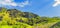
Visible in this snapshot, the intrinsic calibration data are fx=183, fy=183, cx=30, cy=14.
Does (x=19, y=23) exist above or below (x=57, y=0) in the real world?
below

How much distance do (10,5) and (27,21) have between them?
498 millimetres

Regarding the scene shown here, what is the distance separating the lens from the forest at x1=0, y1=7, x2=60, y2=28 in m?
3.83

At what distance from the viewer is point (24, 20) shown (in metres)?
3.86

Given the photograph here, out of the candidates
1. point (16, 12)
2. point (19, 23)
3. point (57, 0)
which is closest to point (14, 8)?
point (16, 12)

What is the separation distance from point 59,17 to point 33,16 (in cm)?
55

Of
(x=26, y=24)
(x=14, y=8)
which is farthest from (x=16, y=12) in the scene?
(x=26, y=24)

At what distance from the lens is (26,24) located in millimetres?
3861

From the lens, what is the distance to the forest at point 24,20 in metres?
3.83

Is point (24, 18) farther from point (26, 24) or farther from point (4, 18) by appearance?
point (4, 18)

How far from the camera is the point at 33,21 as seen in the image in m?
3.89

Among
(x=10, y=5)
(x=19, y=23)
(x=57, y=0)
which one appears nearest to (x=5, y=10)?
(x=10, y=5)

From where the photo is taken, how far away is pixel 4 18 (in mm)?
3848

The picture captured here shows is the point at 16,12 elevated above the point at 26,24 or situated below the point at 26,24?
above

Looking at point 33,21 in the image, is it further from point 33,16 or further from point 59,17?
point 59,17
